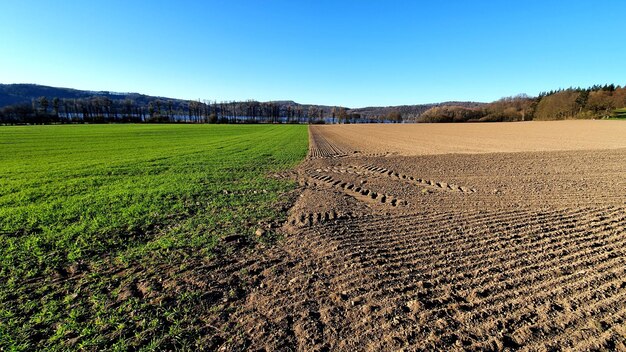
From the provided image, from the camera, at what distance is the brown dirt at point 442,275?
352 centimetres

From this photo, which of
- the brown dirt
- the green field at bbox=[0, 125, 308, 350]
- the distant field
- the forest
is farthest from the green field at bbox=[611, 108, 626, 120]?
the green field at bbox=[0, 125, 308, 350]

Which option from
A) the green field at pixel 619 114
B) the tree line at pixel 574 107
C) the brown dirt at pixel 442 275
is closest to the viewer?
the brown dirt at pixel 442 275

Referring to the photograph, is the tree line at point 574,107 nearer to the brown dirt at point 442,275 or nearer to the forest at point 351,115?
the forest at point 351,115

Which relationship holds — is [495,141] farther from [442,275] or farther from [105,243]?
[105,243]

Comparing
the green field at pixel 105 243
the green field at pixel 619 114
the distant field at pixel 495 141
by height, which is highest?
the green field at pixel 619 114

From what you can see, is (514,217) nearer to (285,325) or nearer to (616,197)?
(616,197)

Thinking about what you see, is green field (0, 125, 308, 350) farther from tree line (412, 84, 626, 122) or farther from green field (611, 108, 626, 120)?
tree line (412, 84, 626, 122)

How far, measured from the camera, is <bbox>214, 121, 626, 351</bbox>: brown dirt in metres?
3.52

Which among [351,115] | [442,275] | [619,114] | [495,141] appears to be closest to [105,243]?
[442,275]

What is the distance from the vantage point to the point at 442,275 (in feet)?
15.9

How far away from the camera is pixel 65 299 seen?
13.7 feet

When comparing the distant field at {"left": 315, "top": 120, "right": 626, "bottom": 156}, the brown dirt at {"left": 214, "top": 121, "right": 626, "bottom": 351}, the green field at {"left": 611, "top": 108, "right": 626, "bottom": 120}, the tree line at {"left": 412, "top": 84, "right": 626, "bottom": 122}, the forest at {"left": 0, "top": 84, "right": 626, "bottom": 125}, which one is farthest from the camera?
the forest at {"left": 0, "top": 84, "right": 626, "bottom": 125}

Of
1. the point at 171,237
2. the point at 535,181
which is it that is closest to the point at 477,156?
the point at 535,181

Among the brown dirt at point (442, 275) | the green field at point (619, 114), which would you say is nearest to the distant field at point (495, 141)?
the brown dirt at point (442, 275)
